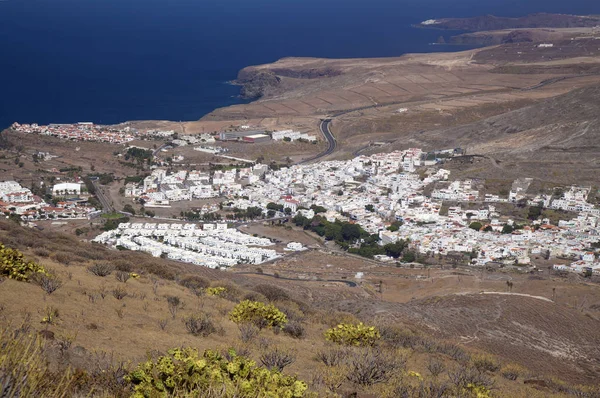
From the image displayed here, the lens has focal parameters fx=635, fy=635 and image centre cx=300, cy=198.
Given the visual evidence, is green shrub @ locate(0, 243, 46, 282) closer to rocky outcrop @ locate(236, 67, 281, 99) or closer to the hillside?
the hillside

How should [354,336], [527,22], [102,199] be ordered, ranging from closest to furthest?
[354,336]
[102,199]
[527,22]

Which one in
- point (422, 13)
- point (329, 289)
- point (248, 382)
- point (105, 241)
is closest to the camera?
point (248, 382)

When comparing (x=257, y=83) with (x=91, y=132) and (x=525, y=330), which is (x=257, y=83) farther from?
(x=525, y=330)

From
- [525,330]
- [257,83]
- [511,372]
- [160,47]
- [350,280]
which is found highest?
[160,47]

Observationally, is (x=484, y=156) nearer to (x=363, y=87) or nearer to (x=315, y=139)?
(x=315, y=139)

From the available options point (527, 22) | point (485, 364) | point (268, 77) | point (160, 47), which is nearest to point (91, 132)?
point (268, 77)

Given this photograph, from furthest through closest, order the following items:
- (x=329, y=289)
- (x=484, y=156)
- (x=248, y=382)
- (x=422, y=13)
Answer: (x=422, y=13) < (x=484, y=156) < (x=329, y=289) < (x=248, y=382)

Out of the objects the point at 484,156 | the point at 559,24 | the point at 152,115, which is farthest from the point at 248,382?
the point at 559,24
